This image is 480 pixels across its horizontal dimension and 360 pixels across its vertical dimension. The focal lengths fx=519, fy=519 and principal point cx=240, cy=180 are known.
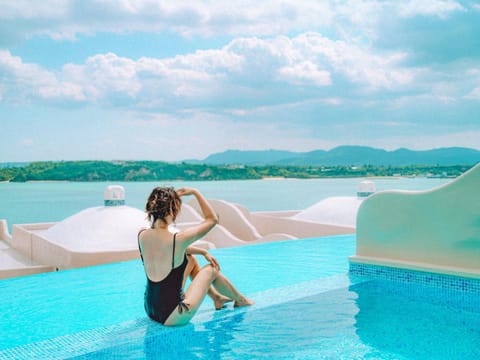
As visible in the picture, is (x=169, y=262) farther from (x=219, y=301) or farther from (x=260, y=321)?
(x=260, y=321)

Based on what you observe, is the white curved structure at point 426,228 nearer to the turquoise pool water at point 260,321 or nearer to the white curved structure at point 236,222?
the turquoise pool water at point 260,321

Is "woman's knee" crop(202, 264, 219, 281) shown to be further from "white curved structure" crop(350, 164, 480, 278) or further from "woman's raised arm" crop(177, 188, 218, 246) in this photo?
"white curved structure" crop(350, 164, 480, 278)

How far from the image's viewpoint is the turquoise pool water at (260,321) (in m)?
3.26

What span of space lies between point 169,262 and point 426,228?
8.71 feet

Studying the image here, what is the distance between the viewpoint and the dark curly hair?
316 cm

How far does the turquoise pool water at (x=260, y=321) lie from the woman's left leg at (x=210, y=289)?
6cm

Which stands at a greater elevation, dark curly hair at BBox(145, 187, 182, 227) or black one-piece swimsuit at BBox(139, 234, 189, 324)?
dark curly hair at BBox(145, 187, 182, 227)

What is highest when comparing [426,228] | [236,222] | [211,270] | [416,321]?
[426,228]

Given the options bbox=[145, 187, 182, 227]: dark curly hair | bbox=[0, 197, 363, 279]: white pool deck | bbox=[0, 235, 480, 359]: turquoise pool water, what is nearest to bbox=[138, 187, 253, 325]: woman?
bbox=[145, 187, 182, 227]: dark curly hair

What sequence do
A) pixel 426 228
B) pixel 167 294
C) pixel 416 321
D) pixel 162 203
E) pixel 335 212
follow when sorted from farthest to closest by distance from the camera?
1. pixel 335 212
2. pixel 426 228
3. pixel 416 321
4. pixel 167 294
5. pixel 162 203

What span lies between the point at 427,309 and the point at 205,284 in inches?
79.8

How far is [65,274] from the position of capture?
575 cm

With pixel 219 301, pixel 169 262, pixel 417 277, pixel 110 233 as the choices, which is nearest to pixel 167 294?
pixel 169 262

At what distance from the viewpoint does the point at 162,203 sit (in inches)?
124
